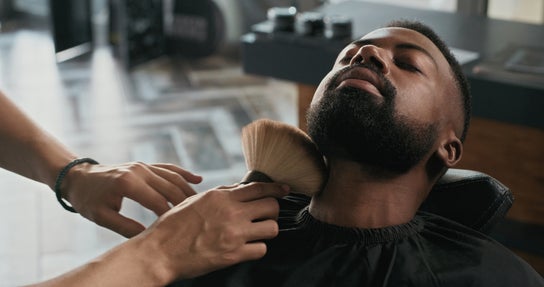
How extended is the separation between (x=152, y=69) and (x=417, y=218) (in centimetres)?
358

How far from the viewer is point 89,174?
1525mm

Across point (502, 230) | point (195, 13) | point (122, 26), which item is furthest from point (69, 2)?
point (502, 230)

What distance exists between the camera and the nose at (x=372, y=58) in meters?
1.47

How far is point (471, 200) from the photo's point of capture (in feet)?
5.12

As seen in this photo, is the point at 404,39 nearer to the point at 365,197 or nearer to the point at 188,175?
the point at 365,197

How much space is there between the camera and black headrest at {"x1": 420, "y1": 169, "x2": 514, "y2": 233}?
1546 mm

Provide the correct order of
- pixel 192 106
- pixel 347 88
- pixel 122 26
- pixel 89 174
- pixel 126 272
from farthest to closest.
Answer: pixel 122 26, pixel 192 106, pixel 89 174, pixel 347 88, pixel 126 272

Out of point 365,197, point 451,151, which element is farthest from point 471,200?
point 365,197

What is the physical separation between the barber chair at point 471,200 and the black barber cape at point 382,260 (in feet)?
0.21

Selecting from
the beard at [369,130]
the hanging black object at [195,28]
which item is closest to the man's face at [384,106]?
the beard at [369,130]

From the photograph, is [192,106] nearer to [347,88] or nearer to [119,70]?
[119,70]

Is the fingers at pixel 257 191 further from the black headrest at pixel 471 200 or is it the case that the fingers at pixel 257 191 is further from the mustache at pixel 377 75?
the black headrest at pixel 471 200

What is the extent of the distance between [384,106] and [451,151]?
207 millimetres

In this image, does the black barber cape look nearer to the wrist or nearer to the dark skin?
the dark skin
